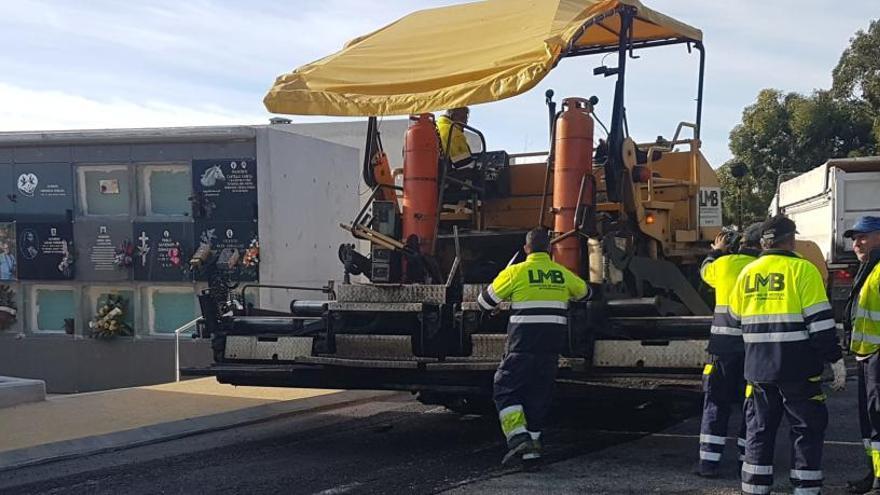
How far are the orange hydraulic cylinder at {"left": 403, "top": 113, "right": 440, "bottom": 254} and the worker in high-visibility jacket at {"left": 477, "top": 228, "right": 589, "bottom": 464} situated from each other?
139 cm

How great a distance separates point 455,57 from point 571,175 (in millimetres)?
1385

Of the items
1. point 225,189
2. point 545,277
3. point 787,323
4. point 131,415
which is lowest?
point 131,415

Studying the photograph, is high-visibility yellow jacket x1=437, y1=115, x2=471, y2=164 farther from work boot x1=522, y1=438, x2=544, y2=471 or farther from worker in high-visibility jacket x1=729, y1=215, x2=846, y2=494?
worker in high-visibility jacket x1=729, y1=215, x2=846, y2=494

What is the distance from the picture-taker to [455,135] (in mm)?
8352

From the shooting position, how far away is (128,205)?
16.0 m

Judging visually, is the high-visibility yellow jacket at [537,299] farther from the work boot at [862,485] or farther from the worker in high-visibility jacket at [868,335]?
the work boot at [862,485]

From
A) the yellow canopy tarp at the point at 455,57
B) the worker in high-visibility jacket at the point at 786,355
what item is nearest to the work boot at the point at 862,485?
the worker in high-visibility jacket at the point at 786,355

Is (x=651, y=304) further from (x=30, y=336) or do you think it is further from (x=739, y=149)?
(x=739, y=149)

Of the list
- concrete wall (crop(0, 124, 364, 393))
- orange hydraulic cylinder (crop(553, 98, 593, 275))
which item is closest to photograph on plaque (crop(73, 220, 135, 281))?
concrete wall (crop(0, 124, 364, 393))

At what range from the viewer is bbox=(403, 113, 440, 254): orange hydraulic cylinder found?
25.1 ft

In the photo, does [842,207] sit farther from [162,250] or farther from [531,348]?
[162,250]

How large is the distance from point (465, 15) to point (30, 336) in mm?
11657

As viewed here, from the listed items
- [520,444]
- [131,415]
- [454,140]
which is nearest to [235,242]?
[131,415]

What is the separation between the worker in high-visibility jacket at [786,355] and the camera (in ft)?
16.7
